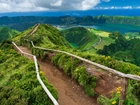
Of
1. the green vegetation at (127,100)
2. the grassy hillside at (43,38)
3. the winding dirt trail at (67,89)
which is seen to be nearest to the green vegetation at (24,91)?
the winding dirt trail at (67,89)

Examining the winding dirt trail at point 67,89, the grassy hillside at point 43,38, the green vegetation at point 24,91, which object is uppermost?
the green vegetation at point 24,91

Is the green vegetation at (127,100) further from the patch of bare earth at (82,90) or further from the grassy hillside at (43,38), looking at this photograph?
the grassy hillside at (43,38)

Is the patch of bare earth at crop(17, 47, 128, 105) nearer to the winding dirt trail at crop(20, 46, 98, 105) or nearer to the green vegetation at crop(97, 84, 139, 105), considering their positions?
the winding dirt trail at crop(20, 46, 98, 105)

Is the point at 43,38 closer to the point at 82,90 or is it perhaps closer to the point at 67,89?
the point at 67,89

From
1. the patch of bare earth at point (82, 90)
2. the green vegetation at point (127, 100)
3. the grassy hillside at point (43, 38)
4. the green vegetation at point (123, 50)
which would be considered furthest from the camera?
the green vegetation at point (123, 50)

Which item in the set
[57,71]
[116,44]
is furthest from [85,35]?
[57,71]

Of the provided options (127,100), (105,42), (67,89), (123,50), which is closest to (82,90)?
(67,89)

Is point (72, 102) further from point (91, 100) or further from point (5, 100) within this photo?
point (5, 100)

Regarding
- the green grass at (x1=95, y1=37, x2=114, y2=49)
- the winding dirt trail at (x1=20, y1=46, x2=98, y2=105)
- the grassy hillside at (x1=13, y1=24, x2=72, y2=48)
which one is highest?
the winding dirt trail at (x1=20, y1=46, x2=98, y2=105)

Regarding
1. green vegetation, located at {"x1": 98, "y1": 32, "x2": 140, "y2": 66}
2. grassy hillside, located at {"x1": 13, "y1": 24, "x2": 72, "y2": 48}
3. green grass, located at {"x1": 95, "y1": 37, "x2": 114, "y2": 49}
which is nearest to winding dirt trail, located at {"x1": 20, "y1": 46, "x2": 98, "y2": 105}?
grassy hillside, located at {"x1": 13, "y1": 24, "x2": 72, "y2": 48}

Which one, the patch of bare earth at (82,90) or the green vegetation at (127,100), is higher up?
the green vegetation at (127,100)
